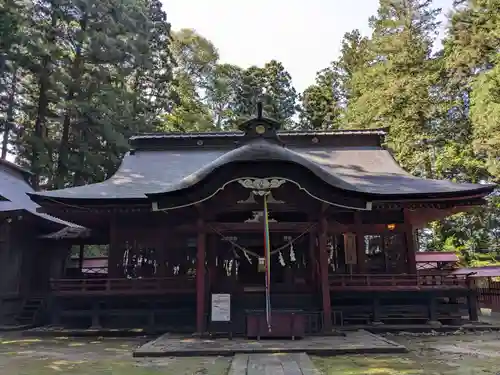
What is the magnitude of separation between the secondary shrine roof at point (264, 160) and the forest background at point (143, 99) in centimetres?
601

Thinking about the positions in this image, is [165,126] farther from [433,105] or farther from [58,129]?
[433,105]

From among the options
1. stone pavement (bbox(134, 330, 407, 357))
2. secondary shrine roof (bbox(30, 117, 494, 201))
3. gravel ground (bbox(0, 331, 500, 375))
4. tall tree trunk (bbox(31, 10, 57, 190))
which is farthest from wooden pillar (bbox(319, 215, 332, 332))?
tall tree trunk (bbox(31, 10, 57, 190))

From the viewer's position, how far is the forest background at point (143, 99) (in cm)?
2005

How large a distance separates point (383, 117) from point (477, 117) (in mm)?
5931

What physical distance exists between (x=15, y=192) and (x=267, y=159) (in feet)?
37.6

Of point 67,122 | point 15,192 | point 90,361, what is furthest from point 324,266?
point 67,122

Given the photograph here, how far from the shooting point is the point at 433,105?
22625 mm

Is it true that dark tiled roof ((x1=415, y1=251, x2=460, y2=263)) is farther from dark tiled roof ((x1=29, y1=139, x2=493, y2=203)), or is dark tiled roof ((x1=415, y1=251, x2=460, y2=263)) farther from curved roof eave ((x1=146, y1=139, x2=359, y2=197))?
curved roof eave ((x1=146, y1=139, x2=359, y2=197))

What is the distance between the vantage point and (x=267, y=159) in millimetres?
9305

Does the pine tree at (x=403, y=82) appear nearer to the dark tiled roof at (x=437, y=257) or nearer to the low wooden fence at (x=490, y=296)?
the dark tiled roof at (x=437, y=257)

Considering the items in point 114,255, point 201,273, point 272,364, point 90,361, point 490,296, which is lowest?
point 90,361

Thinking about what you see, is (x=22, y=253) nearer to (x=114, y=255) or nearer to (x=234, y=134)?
(x=114, y=255)

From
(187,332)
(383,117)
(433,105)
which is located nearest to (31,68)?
(187,332)

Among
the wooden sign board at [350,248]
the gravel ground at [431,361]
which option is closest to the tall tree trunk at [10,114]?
the wooden sign board at [350,248]
